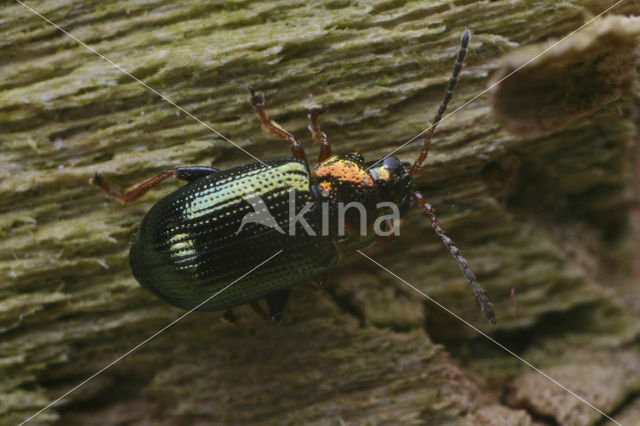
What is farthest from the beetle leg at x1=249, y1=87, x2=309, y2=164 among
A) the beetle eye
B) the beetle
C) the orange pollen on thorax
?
the beetle eye

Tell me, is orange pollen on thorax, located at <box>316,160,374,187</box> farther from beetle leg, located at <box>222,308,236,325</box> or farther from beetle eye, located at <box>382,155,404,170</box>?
beetle leg, located at <box>222,308,236,325</box>

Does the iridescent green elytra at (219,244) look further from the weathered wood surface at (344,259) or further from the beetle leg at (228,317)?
the weathered wood surface at (344,259)

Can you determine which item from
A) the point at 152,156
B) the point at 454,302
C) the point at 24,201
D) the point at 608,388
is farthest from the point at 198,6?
the point at 608,388

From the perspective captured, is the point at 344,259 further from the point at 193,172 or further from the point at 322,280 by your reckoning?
the point at 193,172

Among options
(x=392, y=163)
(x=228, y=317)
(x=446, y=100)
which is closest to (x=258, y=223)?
(x=228, y=317)

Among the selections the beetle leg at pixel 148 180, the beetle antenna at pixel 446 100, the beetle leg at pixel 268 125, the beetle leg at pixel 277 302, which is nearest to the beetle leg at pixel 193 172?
the beetle leg at pixel 148 180

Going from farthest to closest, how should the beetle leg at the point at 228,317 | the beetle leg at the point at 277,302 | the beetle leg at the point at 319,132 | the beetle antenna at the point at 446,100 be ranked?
the beetle leg at the point at 228,317 → the beetle leg at the point at 277,302 → the beetle leg at the point at 319,132 → the beetle antenna at the point at 446,100
